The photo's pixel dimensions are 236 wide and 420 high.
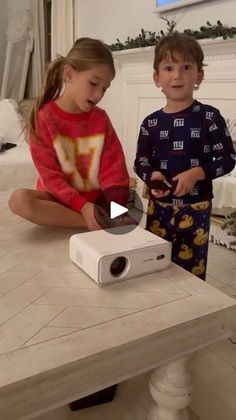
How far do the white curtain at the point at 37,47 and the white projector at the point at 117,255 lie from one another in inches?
108

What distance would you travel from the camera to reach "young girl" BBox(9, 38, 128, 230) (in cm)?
103

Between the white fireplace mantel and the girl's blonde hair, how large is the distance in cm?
98

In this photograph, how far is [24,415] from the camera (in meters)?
0.55

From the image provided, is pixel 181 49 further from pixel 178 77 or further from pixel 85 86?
pixel 85 86

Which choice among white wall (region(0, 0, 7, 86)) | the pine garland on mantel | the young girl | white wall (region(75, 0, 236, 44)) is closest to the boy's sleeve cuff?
the young girl

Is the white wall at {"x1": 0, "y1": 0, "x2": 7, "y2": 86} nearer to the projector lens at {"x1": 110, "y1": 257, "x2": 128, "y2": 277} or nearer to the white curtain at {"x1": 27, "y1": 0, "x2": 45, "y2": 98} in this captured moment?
the white curtain at {"x1": 27, "y1": 0, "x2": 45, "y2": 98}

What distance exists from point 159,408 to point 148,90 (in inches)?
80.0

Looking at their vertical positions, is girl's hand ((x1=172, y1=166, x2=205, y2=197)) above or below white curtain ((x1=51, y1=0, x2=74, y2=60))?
below

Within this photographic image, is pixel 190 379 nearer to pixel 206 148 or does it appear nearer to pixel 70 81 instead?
pixel 206 148

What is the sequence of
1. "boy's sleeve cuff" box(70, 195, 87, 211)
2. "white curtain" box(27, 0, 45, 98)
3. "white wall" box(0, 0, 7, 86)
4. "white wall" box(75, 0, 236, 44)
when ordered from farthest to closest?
"white wall" box(0, 0, 7, 86)
"white curtain" box(27, 0, 45, 98)
"white wall" box(75, 0, 236, 44)
"boy's sleeve cuff" box(70, 195, 87, 211)

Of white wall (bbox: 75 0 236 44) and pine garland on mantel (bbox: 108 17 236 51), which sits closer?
pine garland on mantel (bbox: 108 17 236 51)

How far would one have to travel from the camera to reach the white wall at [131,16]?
A: 200 centimetres

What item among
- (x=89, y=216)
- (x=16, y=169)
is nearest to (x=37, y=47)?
(x=16, y=169)
